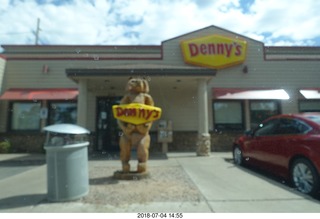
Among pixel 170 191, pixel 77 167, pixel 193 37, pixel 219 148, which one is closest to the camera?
pixel 77 167

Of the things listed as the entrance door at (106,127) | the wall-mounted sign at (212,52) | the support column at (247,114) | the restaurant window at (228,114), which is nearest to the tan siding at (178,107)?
the restaurant window at (228,114)

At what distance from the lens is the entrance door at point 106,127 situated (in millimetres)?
13727

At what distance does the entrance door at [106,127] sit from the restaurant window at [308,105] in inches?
365

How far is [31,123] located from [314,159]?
1261cm

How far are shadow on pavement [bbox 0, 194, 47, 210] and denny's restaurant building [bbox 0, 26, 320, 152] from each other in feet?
25.0

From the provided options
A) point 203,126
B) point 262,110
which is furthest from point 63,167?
point 262,110

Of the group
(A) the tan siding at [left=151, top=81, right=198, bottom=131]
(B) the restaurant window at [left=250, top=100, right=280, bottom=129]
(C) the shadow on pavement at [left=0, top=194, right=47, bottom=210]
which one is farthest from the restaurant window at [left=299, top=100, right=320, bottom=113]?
(C) the shadow on pavement at [left=0, top=194, right=47, bottom=210]

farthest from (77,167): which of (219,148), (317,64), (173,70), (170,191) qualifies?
(317,64)

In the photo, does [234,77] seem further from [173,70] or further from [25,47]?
[25,47]

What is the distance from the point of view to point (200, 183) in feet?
21.6

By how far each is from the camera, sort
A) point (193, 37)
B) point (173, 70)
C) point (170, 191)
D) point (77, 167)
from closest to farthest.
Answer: point (77, 167) < point (170, 191) < point (173, 70) < point (193, 37)

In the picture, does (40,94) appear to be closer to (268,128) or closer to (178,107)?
(178,107)

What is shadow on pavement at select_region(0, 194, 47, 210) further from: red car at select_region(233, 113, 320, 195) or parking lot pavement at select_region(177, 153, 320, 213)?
red car at select_region(233, 113, 320, 195)

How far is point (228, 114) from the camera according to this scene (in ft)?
47.9
